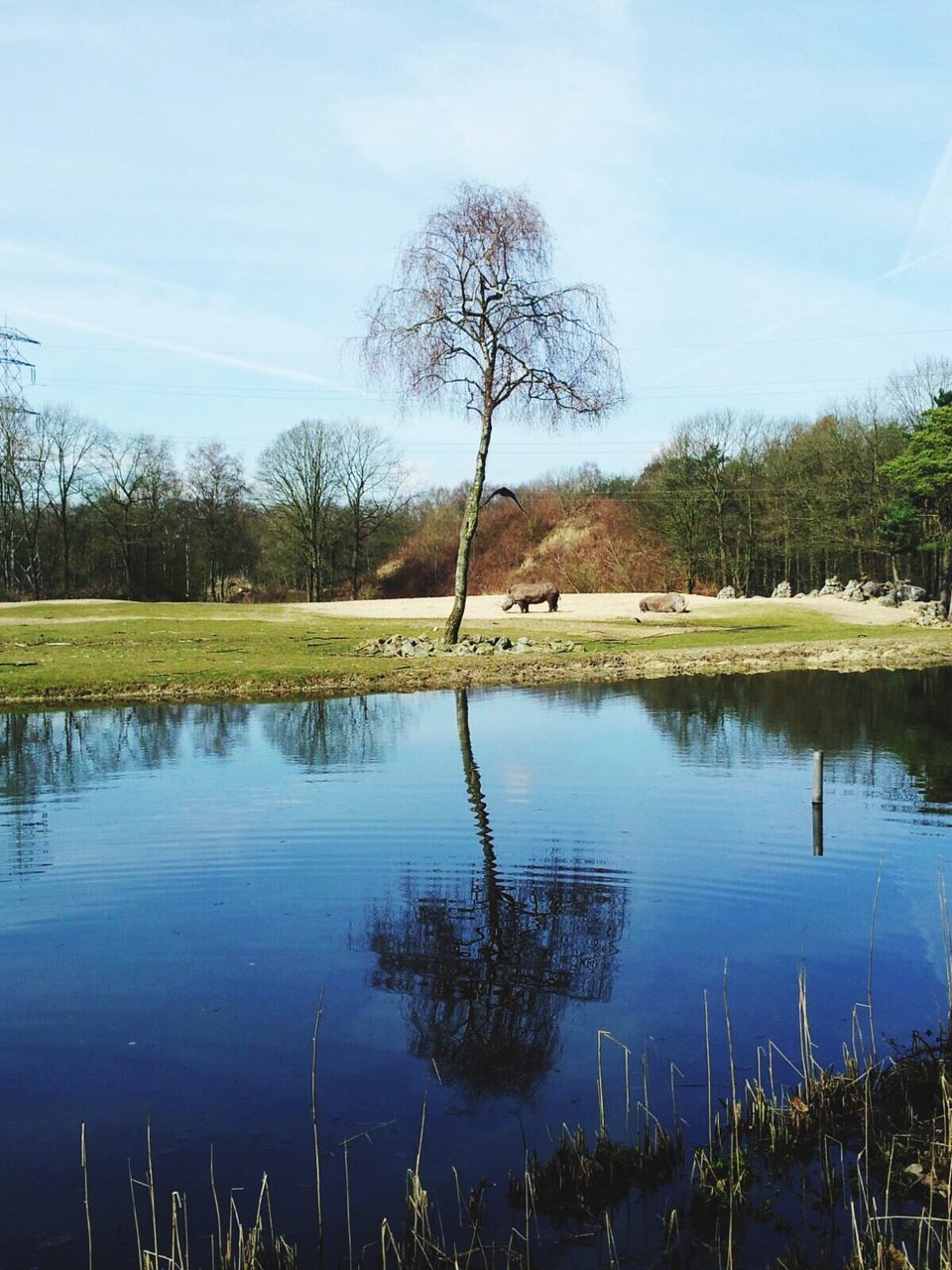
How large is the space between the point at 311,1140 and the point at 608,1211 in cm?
158

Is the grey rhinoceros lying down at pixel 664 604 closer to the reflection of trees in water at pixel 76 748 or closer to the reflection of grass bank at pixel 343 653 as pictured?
the reflection of grass bank at pixel 343 653

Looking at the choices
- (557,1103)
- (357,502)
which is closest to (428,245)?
(557,1103)

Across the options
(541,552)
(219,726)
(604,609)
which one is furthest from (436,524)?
(219,726)

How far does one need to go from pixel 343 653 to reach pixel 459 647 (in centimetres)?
362

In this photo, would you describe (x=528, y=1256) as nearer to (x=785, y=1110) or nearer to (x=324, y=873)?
(x=785, y=1110)

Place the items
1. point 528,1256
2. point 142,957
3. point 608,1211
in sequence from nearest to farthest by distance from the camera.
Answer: point 528,1256 → point 608,1211 → point 142,957

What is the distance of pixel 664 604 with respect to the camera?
4897 cm

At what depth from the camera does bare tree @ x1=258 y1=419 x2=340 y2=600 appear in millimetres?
73000

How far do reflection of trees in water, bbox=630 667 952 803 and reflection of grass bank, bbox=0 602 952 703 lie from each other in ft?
10.8

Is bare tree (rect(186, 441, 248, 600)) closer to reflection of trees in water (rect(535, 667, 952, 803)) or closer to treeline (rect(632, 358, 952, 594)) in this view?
treeline (rect(632, 358, 952, 594))

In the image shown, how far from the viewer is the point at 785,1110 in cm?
552

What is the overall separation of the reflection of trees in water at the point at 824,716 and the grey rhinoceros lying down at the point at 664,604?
19323mm

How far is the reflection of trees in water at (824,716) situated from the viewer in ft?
53.8

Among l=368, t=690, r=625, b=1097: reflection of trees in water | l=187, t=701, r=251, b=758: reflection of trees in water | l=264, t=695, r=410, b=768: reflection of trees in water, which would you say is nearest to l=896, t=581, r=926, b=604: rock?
l=264, t=695, r=410, b=768: reflection of trees in water
